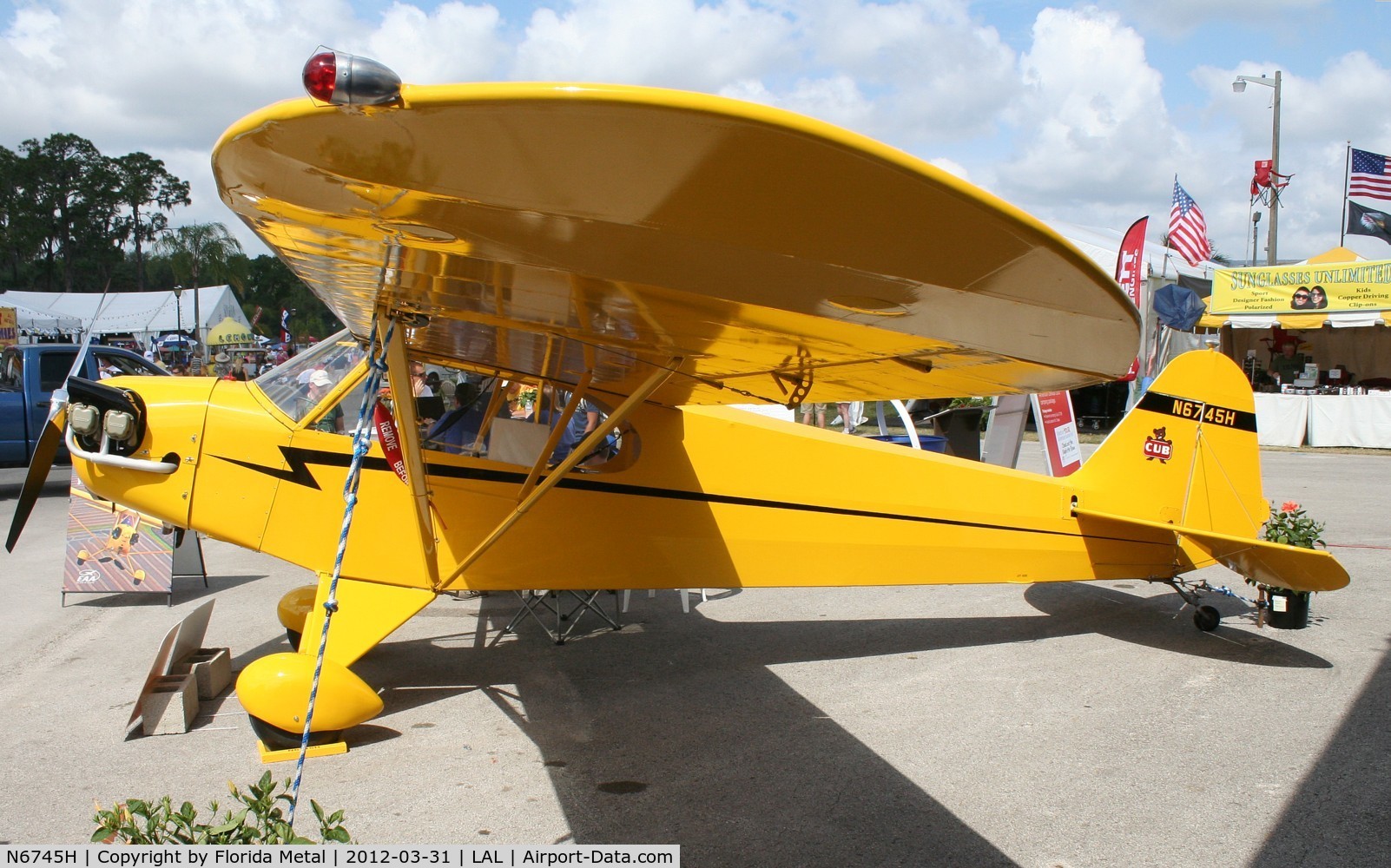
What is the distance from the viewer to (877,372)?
11.9 feet

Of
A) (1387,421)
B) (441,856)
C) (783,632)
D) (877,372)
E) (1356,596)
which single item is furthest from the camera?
(1387,421)

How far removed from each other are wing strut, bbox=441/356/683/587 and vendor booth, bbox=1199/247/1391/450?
19.6 m

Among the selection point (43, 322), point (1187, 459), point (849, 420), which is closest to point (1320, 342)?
point (849, 420)

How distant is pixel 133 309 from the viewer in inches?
1670

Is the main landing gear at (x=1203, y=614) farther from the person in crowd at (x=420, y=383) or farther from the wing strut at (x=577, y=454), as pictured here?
the person in crowd at (x=420, y=383)

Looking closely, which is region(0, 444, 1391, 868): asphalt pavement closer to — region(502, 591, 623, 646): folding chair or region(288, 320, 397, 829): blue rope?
region(502, 591, 623, 646): folding chair

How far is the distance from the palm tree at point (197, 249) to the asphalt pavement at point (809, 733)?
46176 mm

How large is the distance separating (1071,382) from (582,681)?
11.3ft

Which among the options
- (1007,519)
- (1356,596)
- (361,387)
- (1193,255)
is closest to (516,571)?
(361,387)

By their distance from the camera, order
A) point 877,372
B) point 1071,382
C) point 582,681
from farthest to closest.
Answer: point 582,681, point 877,372, point 1071,382

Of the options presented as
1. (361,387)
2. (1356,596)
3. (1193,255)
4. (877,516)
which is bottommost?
(1356,596)

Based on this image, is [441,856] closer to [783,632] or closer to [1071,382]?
[1071,382]

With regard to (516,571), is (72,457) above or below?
above

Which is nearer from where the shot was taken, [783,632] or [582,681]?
[582,681]
